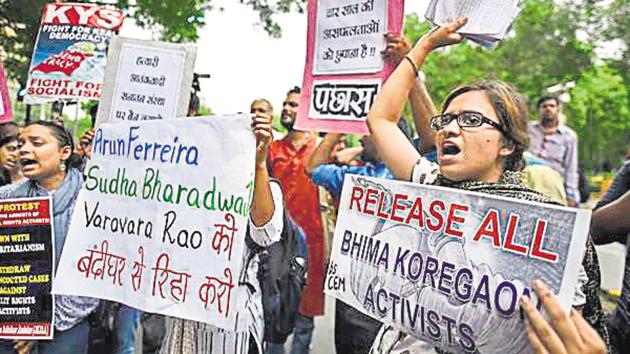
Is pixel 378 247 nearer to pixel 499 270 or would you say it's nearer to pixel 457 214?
pixel 457 214

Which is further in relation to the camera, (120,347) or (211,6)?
(211,6)

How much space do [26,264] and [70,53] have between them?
1827 mm

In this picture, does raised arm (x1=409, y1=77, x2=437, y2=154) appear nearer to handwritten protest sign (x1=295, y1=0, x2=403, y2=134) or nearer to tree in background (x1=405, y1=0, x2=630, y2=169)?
handwritten protest sign (x1=295, y1=0, x2=403, y2=134)

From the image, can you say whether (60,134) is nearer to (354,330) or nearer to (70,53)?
(70,53)

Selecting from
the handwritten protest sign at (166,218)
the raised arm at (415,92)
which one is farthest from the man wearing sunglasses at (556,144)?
the handwritten protest sign at (166,218)

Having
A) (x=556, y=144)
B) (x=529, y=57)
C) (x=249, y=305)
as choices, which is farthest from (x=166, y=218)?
(x=529, y=57)

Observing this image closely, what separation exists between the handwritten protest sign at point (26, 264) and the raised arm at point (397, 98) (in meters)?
1.63

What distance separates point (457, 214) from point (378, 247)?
31cm

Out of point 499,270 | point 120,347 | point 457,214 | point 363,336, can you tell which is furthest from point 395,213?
point 120,347

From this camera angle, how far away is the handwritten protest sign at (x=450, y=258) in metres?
1.70

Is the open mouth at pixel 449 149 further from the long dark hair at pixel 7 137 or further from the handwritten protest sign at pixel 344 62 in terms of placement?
the long dark hair at pixel 7 137

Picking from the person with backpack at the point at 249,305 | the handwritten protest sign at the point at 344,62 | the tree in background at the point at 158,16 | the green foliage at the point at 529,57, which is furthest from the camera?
the green foliage at the point at 529,57

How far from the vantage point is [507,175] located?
2.25m

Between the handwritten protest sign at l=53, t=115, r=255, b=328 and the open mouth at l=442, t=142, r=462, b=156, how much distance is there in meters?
0.82
